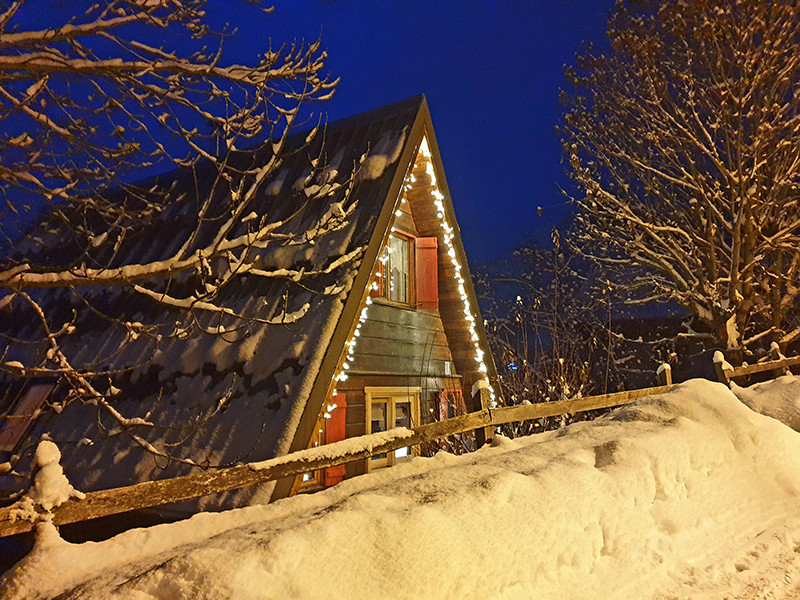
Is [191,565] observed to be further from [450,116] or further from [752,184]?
[450,116]

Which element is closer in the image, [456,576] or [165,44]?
[456,576]

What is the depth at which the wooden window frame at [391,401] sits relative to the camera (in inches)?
321

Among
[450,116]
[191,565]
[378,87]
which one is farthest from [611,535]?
[378,87]

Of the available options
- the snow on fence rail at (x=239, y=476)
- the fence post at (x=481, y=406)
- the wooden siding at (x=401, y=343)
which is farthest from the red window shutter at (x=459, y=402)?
the fence post at (x=481, y=406)

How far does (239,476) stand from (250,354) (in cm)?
313

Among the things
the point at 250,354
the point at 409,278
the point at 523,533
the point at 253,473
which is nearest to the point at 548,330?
the point at 409,278

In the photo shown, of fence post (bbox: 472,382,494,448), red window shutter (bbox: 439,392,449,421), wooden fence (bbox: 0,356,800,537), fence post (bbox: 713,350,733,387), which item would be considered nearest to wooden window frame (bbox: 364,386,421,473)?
red window shutter (bbox: 439,392,449,421)

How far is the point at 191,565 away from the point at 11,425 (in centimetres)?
751

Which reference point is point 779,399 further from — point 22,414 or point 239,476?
point 22,414

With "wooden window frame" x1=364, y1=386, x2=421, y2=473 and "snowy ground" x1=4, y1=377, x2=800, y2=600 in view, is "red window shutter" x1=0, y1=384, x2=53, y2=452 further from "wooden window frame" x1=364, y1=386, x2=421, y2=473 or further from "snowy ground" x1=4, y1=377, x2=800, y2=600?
"snowy ground" x1=4, y1=377, x2=800, y2=600

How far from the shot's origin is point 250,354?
6465 millimetres

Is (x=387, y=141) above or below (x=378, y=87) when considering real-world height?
below

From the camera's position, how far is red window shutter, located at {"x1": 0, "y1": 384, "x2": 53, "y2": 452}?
759 centimetres

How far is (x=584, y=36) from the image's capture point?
14.9 m
